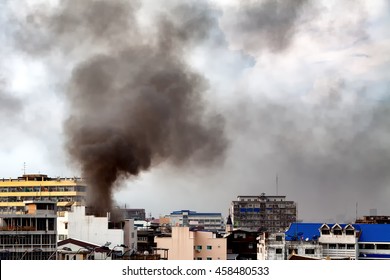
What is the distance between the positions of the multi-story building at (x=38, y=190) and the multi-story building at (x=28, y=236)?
21.3 m

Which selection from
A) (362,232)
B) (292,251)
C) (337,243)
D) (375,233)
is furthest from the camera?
(362,232)

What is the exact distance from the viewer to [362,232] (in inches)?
1575

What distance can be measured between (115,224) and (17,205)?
15.0m

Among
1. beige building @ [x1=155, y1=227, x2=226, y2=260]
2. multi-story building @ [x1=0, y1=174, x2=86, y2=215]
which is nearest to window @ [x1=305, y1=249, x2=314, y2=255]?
beige building @ [x1=155, y1=227, x2=226, y2=260]

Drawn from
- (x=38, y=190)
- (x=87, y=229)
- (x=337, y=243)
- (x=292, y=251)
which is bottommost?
(x=292, y=251)

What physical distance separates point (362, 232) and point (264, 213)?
200 ft

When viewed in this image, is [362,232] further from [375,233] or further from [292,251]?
[292,251]

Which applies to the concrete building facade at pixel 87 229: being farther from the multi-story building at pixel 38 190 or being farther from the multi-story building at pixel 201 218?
the multi-story building at pixel 201 218

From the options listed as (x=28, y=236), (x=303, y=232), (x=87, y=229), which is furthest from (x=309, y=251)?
(x=28, y=236)

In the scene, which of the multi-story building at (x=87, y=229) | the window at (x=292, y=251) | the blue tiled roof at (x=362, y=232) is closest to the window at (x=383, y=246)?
the blue tiled roof at (x=362, y=232)

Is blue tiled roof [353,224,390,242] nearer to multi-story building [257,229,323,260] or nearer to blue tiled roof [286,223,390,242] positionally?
blue tiled roof [286,223,390,242]

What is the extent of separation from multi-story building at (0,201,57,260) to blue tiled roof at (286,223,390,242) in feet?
41.6

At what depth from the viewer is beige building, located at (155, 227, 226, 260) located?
43938 millimetres
